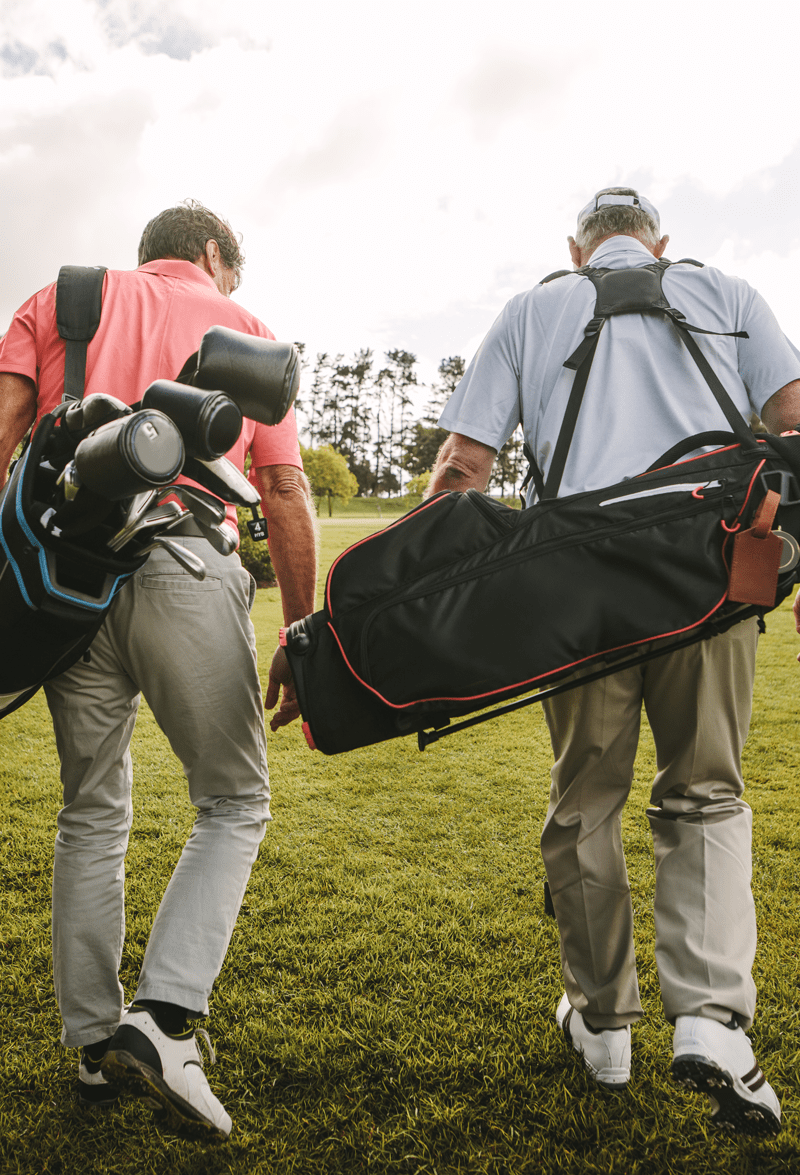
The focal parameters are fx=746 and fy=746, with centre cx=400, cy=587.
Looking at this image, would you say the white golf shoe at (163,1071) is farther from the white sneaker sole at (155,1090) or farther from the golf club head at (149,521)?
the golf club head at (149,521)

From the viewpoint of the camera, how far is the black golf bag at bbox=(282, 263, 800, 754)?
1.61m

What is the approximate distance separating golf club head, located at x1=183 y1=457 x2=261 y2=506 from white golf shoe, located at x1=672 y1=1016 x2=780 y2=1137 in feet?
4.80

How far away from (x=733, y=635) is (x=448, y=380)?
76.9 metres

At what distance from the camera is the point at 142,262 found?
2.50 m

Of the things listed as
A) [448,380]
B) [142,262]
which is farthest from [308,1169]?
[448,380]

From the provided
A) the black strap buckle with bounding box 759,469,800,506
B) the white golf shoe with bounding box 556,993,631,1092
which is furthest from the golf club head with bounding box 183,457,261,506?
the white golf shoe with bounding box 556,993,631,1092

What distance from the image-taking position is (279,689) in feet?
6.59

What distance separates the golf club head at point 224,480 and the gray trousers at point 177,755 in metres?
0.46

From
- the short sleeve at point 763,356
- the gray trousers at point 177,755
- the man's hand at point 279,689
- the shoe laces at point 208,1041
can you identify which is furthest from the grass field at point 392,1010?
the short sleeve at point 763,356

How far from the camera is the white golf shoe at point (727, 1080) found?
1.51 m

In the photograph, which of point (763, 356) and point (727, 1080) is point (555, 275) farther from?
point (727, 1080)

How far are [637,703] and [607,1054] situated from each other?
0.96m

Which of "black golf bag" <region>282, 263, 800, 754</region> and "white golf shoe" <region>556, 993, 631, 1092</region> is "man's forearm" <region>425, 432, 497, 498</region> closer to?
"black golf bag" <region>282, 263, 800, 754</region>

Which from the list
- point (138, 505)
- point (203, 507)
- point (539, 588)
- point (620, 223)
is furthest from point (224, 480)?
point (620, 223)
